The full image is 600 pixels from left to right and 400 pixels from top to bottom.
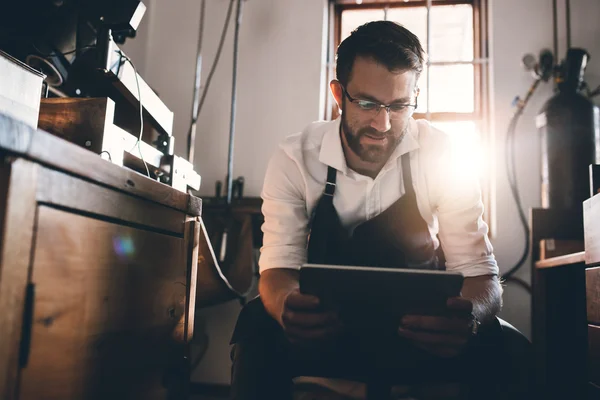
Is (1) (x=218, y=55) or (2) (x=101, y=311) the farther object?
(1) (x=218, y=55)

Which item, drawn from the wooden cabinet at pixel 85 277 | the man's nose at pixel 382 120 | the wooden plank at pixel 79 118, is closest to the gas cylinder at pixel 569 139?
the man's nose at pixel 382 120

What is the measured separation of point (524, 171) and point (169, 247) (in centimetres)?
188

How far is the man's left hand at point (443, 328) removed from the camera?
3.09 ft

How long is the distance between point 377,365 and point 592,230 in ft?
2.20

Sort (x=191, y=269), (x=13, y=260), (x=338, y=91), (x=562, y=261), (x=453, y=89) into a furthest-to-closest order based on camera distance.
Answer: (x=453, y=89) → (x=562, y=261) → (x=338, y=91) → (x=191, y=269) → (x=13, y=260)

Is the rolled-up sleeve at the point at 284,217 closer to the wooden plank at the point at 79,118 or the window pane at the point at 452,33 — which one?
the wooden plank at the point at 79,118

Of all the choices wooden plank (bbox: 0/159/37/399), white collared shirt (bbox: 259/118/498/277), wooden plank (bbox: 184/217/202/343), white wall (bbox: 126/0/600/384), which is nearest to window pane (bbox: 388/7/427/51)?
white wall (bbox: 126/0/600/384)

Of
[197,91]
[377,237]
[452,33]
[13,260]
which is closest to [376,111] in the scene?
[377,237]

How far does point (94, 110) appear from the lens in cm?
104

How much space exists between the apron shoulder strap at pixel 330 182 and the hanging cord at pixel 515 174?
4.26 feet

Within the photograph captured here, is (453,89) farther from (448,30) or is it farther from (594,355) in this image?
(594,355)

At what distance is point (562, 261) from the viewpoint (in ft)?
5.51

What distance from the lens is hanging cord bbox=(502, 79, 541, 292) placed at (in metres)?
2.29

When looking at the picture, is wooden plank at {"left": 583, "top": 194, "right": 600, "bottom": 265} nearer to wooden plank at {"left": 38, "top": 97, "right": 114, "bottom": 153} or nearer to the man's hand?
the man's hand
